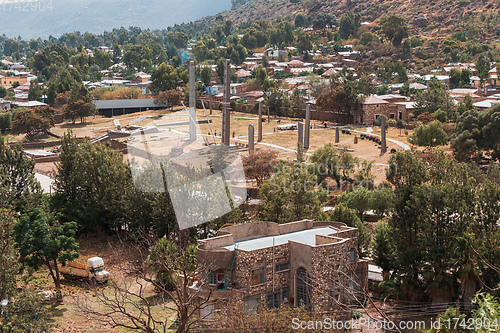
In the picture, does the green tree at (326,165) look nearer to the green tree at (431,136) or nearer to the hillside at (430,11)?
the green tree at (431,136)

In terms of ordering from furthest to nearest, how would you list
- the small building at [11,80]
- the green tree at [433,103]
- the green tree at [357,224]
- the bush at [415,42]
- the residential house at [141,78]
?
the small building at [11,80], the residential house at [141,78], the bush at [415,42], the green tree at [433,103], the green tree at [357,224]

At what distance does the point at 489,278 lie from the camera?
1881 centimetres

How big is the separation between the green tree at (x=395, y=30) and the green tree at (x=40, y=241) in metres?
85.0

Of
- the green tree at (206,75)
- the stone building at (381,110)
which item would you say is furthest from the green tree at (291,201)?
the green tree at (206,75)

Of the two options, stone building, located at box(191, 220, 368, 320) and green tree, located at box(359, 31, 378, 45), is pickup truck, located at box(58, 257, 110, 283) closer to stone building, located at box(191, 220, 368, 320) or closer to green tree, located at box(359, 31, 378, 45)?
stone building, located at box(191, 220, 368, 320)

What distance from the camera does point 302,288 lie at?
18000 millimetres

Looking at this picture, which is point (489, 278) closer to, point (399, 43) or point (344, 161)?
point (344, 161)

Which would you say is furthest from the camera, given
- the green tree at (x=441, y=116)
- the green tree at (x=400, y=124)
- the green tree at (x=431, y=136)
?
the green tree at (x=400, y=124)

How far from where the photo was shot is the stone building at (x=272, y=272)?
57.0 ft

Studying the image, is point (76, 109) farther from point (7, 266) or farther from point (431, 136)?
A: point (7, 266)

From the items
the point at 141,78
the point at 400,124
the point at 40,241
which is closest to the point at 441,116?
the point at 400,124

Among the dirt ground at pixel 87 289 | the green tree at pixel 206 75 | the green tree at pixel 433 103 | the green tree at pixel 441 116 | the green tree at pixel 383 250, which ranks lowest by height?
the dirt ground at pixel 87 289

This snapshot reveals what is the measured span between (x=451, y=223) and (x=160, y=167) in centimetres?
1473

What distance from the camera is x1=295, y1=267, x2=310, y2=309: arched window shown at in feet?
58.0
